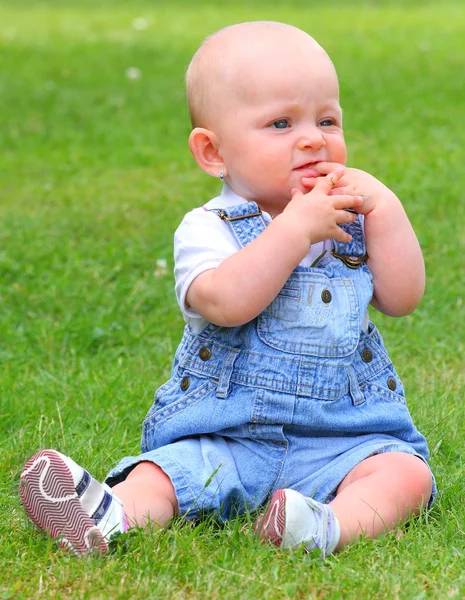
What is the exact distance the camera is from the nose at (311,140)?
244 cm

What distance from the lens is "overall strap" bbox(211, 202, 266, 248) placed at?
2.47m

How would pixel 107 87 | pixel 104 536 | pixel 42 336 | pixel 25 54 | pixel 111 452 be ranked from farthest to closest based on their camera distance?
pixel 25 54
pixel 107 87
pixel 42 336
pixel 111 452
pixel 104 536

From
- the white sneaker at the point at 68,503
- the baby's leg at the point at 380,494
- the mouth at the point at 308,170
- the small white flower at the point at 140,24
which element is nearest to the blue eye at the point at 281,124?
the mouth at the point at 308,170

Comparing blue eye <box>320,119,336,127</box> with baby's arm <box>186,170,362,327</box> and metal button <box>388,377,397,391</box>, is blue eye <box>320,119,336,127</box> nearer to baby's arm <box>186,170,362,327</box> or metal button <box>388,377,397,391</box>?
baby's arm <box>186,170,362,327</box>

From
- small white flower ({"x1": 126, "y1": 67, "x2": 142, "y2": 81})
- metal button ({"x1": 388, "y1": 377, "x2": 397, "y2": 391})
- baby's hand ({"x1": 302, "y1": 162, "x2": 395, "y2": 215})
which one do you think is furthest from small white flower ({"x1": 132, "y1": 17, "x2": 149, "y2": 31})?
metal button ({"x1": 388, "y1": 377, "x2": 397, "y2": 391})

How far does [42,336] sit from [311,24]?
30.5ft

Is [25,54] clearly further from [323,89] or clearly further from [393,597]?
[393,597]

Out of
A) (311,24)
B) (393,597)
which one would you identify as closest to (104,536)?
(393,597)

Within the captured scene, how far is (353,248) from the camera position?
2.57m

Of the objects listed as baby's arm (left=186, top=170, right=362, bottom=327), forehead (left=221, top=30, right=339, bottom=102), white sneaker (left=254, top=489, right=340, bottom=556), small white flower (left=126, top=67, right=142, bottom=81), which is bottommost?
white sneaker (left=254, top=489, right=340, bottom=556)

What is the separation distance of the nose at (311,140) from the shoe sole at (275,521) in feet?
2.67

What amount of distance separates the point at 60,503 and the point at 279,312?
0.67 meters

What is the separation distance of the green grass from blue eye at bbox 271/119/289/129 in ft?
3.03

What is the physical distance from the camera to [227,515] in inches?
96.5
